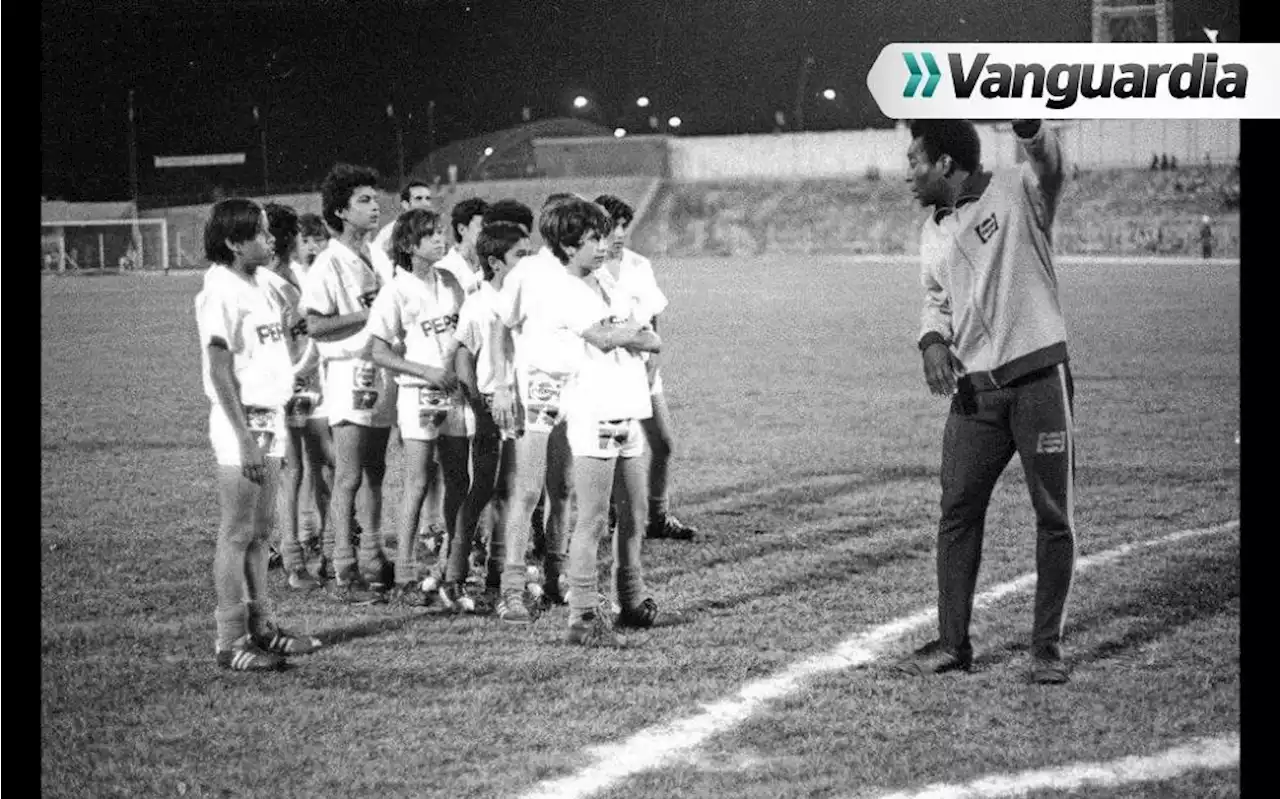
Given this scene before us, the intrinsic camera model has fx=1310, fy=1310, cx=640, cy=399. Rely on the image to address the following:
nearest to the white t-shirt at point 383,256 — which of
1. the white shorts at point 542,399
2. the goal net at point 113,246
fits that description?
the white shorts at point 542,399

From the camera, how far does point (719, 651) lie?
14.8 feet

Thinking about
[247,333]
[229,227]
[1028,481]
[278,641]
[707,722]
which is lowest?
[707,722]

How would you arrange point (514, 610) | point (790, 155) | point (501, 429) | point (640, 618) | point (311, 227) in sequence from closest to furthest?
point (640, 618) < point (514, 610) < point (501, 429) < point (311, 227) < point (790, 155)

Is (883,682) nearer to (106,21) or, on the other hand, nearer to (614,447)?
(614,447)

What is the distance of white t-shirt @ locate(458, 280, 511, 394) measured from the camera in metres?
5.22

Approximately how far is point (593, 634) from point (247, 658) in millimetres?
1159

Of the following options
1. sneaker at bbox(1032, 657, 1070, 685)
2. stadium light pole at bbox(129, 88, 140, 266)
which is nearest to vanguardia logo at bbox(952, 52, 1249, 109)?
sneaker at bbox(1032, 657, 1070, 685)

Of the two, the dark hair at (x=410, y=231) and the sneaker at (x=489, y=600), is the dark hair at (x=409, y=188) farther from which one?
the sneaker at (x=489, y=600)

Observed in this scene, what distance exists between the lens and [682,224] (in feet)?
151

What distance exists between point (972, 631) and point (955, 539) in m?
0.63

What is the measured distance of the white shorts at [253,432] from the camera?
418 centimetres

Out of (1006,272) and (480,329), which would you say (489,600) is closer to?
(480,329)

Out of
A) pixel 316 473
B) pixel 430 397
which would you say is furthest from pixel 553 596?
pixel 316 473

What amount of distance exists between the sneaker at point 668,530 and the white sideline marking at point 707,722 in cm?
164
